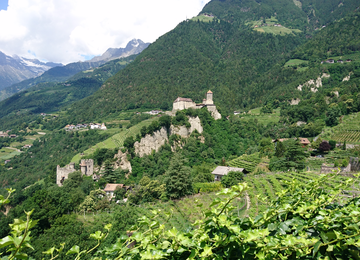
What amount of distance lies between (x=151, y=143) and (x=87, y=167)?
582 inches

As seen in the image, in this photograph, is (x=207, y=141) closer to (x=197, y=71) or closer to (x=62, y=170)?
(x=62, y=170)

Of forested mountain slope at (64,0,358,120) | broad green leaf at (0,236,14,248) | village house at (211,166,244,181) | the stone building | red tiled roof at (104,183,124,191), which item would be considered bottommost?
village house at (211,166,244,181)

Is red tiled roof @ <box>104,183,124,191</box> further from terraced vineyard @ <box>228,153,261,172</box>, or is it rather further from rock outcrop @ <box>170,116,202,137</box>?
terraced vineyard @ <box>228,153,261,172</box>

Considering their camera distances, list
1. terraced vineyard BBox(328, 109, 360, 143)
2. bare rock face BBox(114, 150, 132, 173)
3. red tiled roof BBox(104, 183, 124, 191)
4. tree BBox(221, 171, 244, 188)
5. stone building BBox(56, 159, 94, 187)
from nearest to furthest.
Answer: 1. tree BBox(221, 171, 244, 188)
2. red tiled roof BBox(104, 183, 124, 191)
3. terraced vineyard BBox(328, 109, 360, 143)
4. stone building BBox(56, 159, 94, 187)
5. bare rock face BBox(114, 150, 132, 173)

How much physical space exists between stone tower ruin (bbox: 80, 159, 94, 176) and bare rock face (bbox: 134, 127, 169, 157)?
32.1ft

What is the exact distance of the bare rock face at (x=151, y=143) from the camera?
50.4 meters

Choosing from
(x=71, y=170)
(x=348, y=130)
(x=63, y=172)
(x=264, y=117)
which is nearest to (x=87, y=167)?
(x=71, y=170)

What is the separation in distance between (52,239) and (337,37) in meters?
142

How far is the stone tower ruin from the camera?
46281 millimetres

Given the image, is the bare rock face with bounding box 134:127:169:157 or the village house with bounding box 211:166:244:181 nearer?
the village house with bounding box 211:166:244:181

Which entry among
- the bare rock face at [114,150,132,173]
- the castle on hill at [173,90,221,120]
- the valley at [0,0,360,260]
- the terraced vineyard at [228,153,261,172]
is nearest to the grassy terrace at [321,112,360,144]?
the valley at [0,0,360,260]

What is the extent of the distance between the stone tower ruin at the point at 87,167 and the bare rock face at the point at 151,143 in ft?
32.1

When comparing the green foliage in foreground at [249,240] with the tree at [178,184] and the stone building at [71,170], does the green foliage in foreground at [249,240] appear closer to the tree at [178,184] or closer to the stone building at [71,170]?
the tree at [178,184]

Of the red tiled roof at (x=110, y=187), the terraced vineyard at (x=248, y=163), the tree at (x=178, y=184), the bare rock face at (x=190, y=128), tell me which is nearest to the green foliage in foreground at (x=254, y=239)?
the tree at (x=178, y=184)
